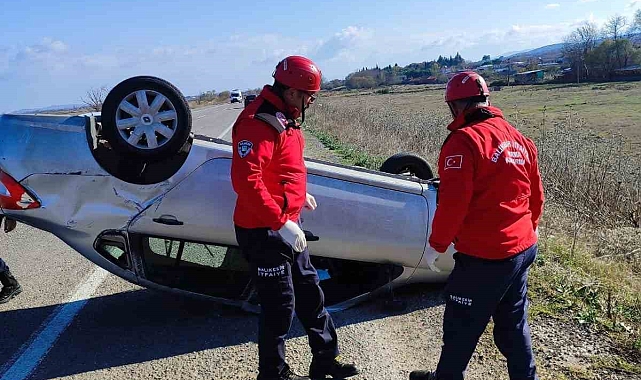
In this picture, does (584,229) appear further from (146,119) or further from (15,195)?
(15,195)

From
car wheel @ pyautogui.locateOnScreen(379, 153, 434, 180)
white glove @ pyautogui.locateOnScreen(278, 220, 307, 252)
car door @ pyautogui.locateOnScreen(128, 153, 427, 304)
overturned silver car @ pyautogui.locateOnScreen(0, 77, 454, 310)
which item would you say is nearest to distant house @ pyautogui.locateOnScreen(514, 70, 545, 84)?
car wheel @ pyautogui.locateOnScreen(379, 153, 434, 180)

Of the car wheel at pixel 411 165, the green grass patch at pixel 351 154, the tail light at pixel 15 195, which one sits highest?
the tail light at pixel 15 195

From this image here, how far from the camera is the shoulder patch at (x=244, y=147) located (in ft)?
9.11

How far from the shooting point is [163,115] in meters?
3.75

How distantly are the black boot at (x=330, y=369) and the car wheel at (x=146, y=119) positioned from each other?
1619 mm

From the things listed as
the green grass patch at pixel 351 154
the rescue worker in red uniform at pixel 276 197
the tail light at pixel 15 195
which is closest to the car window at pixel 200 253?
the tail light at pixel 15 195

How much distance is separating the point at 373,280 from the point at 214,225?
1.27 m

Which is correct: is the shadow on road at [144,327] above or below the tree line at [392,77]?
below

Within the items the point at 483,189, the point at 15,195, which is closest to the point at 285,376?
the point at 483,189

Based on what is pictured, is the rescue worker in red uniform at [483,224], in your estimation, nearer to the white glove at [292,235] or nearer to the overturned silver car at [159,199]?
the white glove at [292,235]

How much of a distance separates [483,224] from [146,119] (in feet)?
7.29

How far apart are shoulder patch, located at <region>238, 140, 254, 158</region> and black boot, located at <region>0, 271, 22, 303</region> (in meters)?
2.83

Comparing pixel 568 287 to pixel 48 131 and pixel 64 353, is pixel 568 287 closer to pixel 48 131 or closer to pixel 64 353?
pixel 64 353

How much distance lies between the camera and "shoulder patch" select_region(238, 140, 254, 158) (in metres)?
2.78
